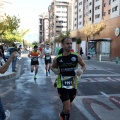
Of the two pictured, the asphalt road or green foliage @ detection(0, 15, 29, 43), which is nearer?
the asphalt road

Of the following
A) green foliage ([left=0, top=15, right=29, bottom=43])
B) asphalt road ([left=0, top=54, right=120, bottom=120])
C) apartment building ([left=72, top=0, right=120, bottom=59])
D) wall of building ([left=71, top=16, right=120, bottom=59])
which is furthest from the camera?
wall of building ([left=71, top=16, right=120, bottom=59])

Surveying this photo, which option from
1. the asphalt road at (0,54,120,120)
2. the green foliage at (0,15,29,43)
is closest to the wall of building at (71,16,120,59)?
the green foliage at (0,15,29,43)

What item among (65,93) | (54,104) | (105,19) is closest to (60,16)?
(105,19)

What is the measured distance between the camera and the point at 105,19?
54.0m

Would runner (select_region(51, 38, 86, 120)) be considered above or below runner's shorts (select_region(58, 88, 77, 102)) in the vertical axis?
above

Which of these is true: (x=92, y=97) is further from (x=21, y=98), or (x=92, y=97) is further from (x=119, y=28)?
(x=119, y=28)

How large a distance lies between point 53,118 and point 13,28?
2873cm

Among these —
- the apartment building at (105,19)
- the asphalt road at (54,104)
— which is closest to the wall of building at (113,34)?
the apartment building at (105,19)

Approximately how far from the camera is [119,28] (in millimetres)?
40750

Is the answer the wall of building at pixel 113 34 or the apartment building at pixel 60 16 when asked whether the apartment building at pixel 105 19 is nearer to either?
the wall of building at pixel 113 34

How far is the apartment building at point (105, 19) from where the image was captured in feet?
130

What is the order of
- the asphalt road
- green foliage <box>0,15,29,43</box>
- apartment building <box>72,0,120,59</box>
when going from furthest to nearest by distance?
apartment building <box>72,0,120,59</box> → green foliage <box>0,15,29,43</box> → the asphalt road

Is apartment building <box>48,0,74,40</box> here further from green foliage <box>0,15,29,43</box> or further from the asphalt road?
the asphalt road

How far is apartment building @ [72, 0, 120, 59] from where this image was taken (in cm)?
3962
